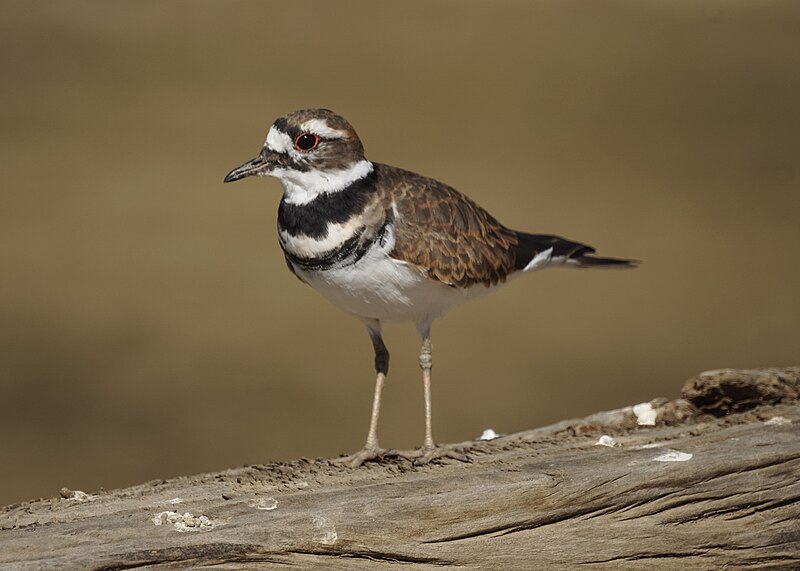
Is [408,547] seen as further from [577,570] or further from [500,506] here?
[577,570]

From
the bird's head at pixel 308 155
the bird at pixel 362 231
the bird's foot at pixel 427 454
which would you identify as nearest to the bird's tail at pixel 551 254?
the bird at pixel 362 231

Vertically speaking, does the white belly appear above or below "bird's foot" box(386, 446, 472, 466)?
above

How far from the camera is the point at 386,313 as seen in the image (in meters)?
3.70

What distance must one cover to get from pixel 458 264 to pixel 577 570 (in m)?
1.11

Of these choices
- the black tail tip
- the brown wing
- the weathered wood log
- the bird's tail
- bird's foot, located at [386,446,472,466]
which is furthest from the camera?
the black tail tip

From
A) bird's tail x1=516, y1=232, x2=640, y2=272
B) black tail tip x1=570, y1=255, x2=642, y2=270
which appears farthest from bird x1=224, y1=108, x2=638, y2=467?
black tail tip x1=570, y1=255, x2=642, y2=270

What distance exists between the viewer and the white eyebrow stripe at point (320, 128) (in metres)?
3.49

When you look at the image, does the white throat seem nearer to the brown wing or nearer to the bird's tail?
the brown wing

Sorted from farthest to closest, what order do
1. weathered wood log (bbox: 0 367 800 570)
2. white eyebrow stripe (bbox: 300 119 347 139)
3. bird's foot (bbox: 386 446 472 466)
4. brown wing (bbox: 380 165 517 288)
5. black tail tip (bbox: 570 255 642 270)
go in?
black tail tip (bbox: 570 255 642 270), bird's foot (bbox: 386 446 472 466), brown wing (bbox: 380 165 517 288), white eyebrow stripe (bbox: 300 119 347 139), weathered wood log (bbox: 0 367 800 570)

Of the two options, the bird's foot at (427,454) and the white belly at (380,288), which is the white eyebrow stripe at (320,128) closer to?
the white belly at (380,288)

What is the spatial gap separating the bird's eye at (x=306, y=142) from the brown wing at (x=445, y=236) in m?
0.31

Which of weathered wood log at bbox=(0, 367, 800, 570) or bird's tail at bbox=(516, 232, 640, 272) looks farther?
bird's tail at bbox=(516, 232, 640, 272)

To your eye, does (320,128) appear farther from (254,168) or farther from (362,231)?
(362,231)

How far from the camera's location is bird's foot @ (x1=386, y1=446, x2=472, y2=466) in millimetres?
3770
